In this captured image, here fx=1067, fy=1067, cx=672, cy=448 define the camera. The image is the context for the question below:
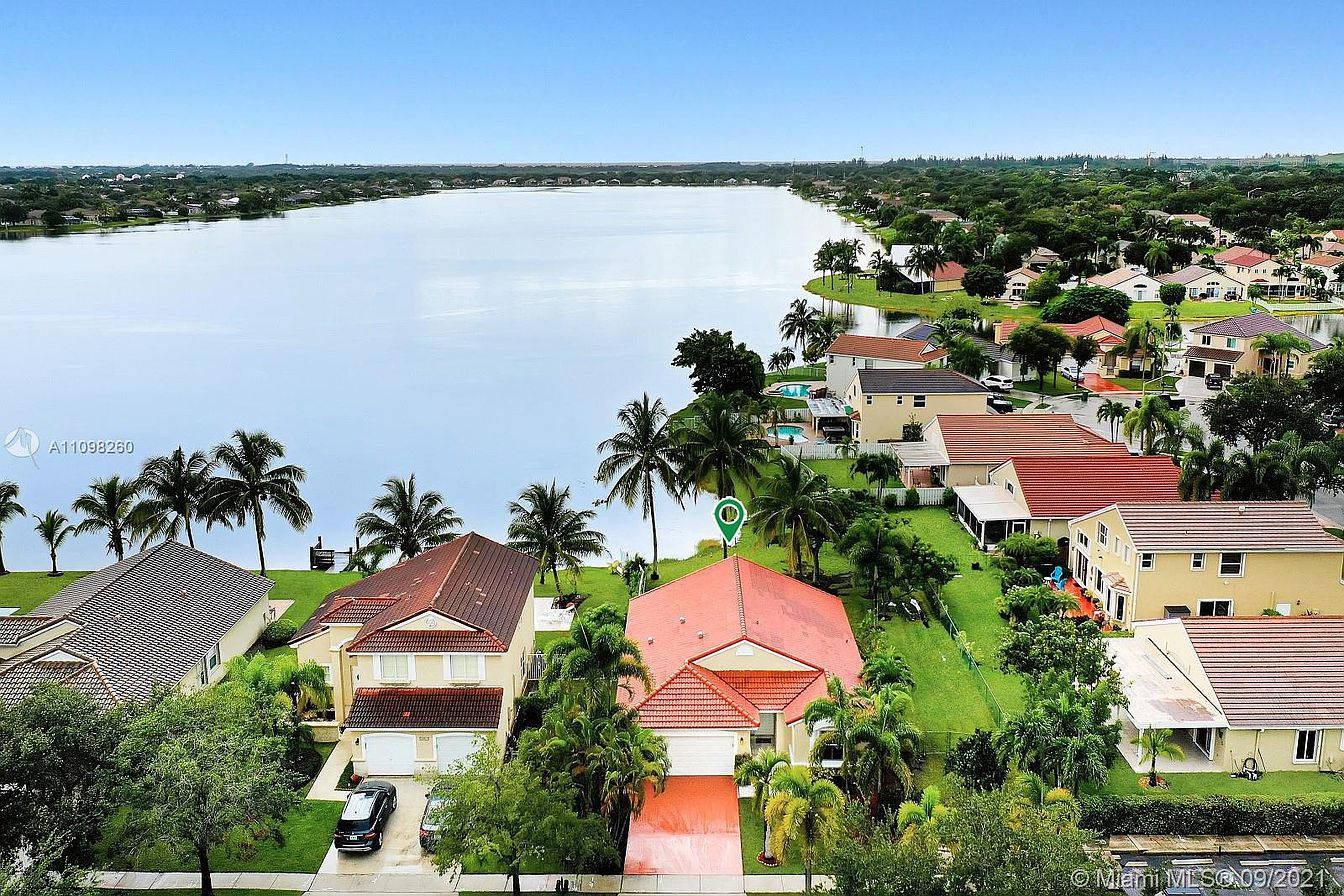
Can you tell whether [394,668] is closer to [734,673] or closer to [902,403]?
[734,673]

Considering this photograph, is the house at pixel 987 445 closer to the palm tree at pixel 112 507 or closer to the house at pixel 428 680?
the house at pixel 428 680

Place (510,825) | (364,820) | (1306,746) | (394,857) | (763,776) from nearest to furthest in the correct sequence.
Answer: (510,825)
(763,776)
(394,857)
(364,820)
(1306,746)

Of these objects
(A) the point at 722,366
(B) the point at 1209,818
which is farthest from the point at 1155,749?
(A) the point at 722,366

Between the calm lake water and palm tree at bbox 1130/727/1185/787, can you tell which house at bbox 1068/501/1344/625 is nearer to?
palm tree at bbox 1130/727/1185/787

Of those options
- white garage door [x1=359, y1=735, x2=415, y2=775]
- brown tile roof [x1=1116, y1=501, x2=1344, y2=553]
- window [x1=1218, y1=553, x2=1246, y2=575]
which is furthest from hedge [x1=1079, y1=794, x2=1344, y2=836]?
white garage door [x1=359, y1=735, x2=415, y2=775]

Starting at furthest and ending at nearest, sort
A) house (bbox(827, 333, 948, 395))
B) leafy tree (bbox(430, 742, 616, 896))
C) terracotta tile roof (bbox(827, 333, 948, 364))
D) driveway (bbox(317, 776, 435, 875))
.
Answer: terracotta tile roof (bbox(827, 333, 948, 364)), house (bbox(827, 333, 948, 395)), driveway (bbox(317, 776, 435, 875)), leafy tree (bbox(430, 742, 616, 896))

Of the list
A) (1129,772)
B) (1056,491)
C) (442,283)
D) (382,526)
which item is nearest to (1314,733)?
(1129,772)
